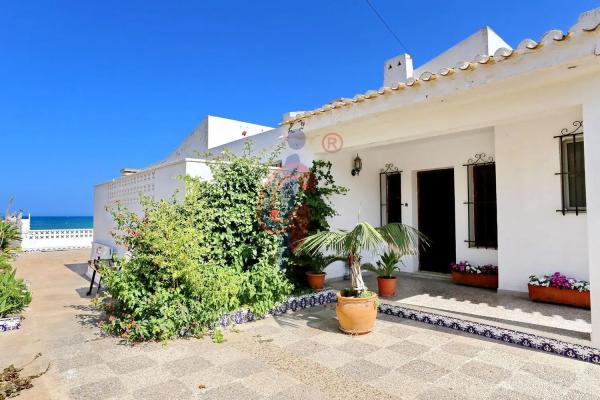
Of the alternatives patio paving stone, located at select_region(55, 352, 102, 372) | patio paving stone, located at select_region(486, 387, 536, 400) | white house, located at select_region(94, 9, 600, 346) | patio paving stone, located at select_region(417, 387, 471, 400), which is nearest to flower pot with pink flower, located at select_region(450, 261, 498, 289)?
white house, located at select_region(94, 9, 600, 346)

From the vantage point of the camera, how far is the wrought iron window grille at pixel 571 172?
681cm

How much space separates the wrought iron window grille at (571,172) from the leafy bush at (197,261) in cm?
607

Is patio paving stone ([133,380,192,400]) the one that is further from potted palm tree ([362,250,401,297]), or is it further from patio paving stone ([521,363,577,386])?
potted palm tree ([362,250,401,297])

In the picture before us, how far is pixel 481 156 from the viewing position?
873cm

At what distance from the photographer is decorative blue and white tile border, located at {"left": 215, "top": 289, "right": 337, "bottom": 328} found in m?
6.15

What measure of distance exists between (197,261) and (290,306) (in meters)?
2.34

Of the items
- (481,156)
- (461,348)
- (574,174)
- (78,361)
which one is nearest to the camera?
(78,361)

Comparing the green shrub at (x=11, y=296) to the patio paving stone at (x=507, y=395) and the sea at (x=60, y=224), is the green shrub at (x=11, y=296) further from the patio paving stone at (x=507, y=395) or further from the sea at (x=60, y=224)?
the sea at (x=60, y=224)

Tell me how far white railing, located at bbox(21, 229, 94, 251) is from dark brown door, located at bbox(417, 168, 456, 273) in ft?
61.7

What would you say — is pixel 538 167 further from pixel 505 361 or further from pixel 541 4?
pixel 541 4

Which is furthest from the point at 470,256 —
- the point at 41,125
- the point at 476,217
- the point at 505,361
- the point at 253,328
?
the point at 41,125

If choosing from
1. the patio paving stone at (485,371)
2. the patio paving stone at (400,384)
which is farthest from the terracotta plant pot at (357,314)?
the patio paving stone at (485,371)

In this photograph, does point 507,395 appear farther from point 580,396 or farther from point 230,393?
point 230,393

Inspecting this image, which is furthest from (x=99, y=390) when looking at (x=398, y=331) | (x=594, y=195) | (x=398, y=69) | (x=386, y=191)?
(x=398, y=69)
